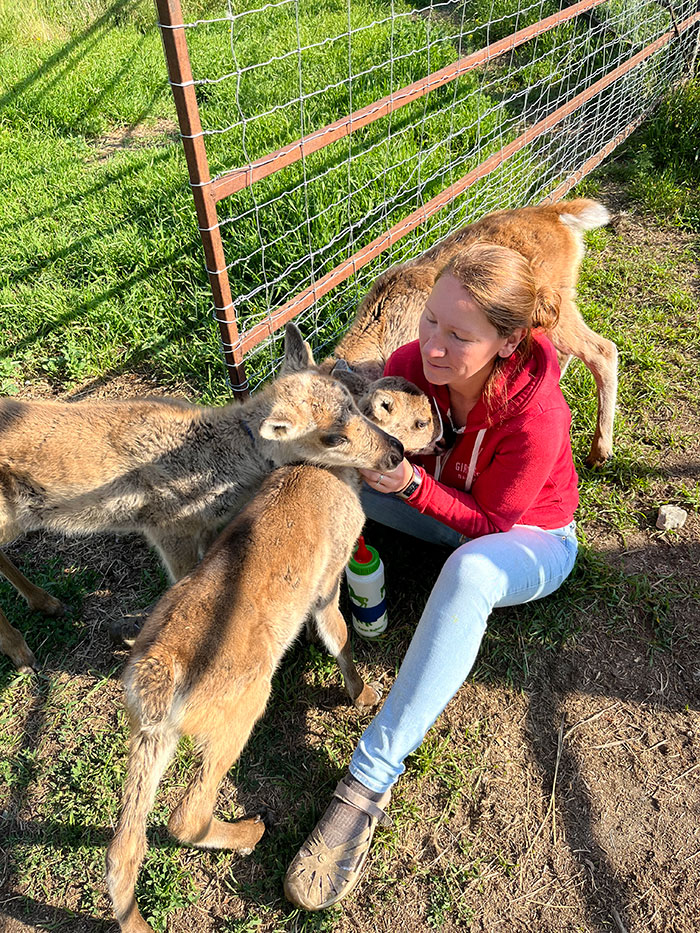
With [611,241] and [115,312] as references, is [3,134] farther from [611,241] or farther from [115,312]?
[611,241]

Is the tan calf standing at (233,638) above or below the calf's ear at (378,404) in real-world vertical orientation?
below

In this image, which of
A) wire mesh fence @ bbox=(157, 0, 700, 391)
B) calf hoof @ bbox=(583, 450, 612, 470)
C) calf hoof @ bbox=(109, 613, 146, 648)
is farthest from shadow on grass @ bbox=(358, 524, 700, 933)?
wire mesh fence @ bbox=(157, 0, 700, 391)

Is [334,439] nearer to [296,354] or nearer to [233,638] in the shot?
[296,354]

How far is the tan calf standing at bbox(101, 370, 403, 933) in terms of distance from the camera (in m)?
2.64

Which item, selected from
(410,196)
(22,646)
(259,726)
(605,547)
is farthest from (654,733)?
(410,196)

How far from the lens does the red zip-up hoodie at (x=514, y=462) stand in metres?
3.22

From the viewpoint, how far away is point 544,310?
3.30m

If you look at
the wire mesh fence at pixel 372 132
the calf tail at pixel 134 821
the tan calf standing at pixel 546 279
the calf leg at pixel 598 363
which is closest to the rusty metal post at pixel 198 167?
the wire mesh fence at pixel 372 132

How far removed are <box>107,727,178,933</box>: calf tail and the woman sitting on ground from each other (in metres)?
0.67

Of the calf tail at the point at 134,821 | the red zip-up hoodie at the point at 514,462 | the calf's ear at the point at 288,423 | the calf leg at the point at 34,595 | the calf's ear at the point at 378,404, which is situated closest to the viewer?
the calf tail at the point at 134,821

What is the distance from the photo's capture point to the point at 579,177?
21.2 ft

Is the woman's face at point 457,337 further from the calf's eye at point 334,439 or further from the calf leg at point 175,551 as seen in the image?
the calf leg at point 175,551

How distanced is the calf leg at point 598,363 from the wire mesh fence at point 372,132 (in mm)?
1428

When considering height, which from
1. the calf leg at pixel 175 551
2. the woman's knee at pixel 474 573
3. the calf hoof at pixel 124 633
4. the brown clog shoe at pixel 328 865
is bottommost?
the brown clog shoe at pixel 328 865
